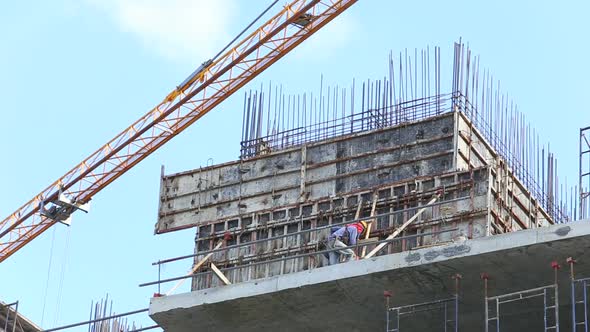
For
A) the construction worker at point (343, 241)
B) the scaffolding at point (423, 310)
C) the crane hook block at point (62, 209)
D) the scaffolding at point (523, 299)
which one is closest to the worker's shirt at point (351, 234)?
the construction worker at point (343, 241)

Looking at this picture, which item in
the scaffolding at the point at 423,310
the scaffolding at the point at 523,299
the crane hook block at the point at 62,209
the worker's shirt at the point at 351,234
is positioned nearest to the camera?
the scaffolding at the point at 523,299

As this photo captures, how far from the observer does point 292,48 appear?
54812mm

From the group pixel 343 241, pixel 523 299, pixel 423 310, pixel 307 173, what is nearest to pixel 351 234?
pixel 343 241

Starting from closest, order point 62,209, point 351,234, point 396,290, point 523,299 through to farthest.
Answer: point 523,299, point 396,290, point 351,234, point 62,209

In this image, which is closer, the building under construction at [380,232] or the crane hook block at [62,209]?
the building under construction at [380,232]

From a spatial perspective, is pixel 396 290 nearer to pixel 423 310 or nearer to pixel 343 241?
pixel 423 310

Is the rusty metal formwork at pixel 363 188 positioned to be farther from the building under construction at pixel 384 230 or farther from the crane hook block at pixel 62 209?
the crane hook block at pixel 62 209

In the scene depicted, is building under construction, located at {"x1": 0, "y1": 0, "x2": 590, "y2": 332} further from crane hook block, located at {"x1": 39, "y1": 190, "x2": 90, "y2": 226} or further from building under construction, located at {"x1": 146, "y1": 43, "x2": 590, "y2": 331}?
crane hook block, located at {"x1": 39, "y1": 190, "x2": 90, "y2": 226}

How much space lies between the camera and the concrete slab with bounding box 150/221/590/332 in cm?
2320

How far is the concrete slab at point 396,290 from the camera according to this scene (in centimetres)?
2320

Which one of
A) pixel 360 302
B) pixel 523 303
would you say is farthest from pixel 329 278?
pixel 523 303

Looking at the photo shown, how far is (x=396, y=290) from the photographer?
970 inches

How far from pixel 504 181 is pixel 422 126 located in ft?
9.32

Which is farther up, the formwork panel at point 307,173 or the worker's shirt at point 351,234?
the formwork panel at point 307,173
